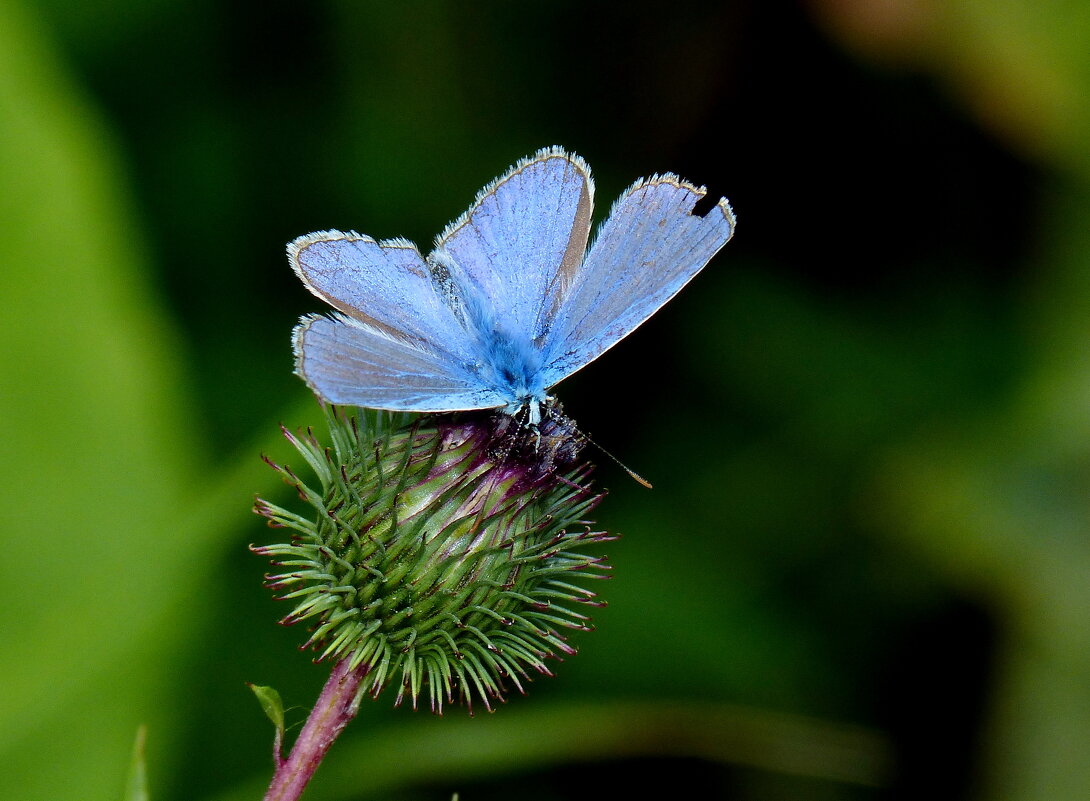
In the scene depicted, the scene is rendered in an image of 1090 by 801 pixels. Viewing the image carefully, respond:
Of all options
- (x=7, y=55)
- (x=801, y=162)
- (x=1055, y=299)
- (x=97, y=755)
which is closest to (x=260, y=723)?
(x=97, y=755)

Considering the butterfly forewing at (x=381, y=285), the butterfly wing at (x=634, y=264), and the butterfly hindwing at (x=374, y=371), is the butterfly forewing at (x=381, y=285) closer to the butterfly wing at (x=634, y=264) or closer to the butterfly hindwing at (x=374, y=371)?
the butterfly hindwing at (x=374, y=371)

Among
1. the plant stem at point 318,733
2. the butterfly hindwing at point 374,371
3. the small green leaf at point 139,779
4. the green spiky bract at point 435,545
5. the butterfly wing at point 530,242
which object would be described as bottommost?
the small green leaf at point 139,779

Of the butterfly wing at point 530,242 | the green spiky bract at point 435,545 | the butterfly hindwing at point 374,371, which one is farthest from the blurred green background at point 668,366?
the butterfly hindwing at point 374,371

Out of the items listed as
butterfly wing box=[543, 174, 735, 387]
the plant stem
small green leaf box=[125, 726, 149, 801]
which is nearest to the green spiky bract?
the plant stem

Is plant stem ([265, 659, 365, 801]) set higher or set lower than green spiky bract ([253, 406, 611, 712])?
lower

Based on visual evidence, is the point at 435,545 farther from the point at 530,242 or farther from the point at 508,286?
the point at 530,242

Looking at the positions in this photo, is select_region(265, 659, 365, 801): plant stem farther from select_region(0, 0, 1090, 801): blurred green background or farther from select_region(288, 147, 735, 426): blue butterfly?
select_region(0, 0, 1090, 801): blurred green background

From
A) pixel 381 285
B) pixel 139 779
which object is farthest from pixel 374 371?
pixel 139 779

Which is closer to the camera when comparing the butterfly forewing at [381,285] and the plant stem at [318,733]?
the plant stem at [318,733]
